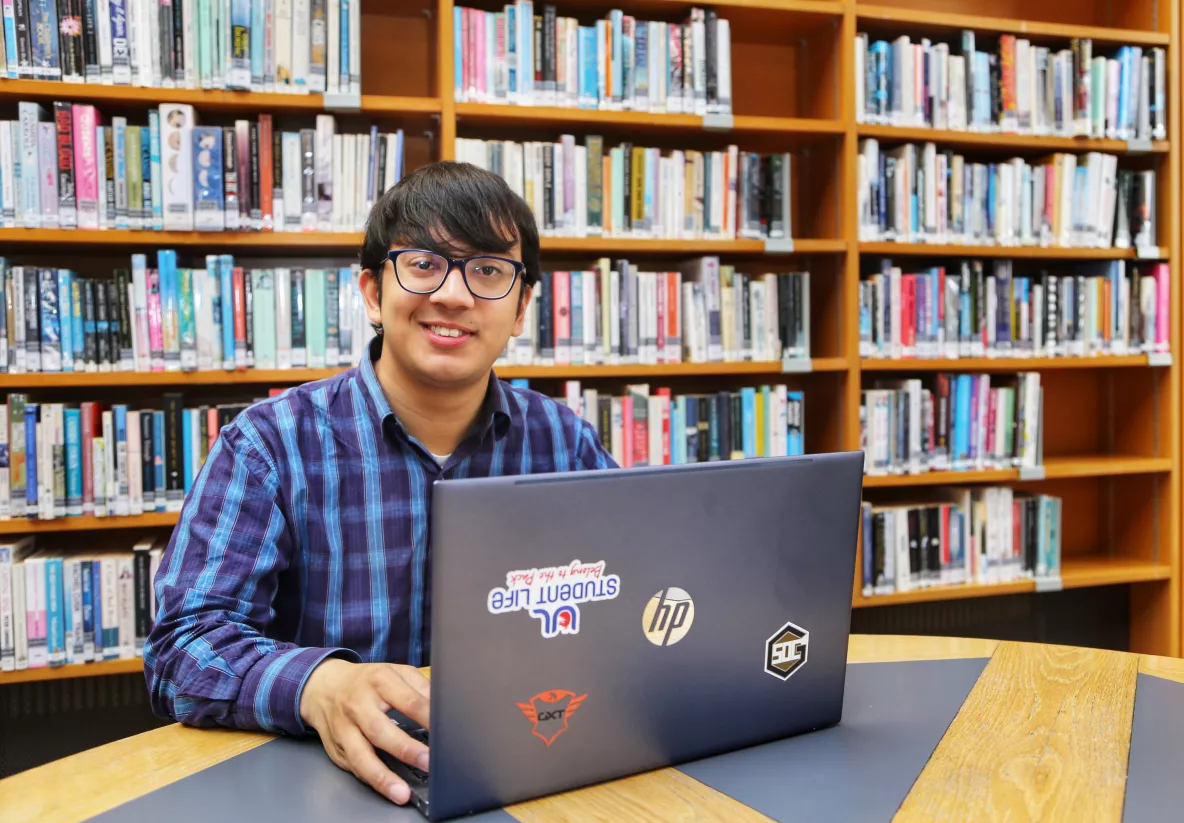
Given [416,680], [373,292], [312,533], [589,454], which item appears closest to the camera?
[416,680]

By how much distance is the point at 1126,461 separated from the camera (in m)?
2.88

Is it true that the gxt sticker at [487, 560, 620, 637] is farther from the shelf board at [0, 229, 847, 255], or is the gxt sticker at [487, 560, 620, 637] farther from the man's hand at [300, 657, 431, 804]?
the shelf board at [0, 229, 847, 255]

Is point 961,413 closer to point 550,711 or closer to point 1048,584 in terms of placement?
point 1048,584

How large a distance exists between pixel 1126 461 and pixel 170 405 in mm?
2833

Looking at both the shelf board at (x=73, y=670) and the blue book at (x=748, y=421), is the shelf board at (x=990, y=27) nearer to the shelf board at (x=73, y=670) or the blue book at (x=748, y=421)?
the blue book at (x=748, y=421)

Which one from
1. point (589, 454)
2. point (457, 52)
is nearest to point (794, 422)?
point (589, 454)

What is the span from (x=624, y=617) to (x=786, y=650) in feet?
0.61

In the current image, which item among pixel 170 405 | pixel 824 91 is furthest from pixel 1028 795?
pixel 824 91

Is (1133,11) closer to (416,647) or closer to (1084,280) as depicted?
(1084,280)

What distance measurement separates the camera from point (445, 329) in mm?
1239

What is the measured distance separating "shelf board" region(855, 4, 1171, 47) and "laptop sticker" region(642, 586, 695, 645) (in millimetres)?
2285

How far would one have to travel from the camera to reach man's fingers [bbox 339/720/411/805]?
28.1 inches

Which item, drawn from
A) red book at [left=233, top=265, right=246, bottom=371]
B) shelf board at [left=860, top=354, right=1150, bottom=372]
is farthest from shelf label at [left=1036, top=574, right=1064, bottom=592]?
red book at [left=233, top=265, right=246, bottom=371]

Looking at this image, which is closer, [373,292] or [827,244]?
[373,292]
